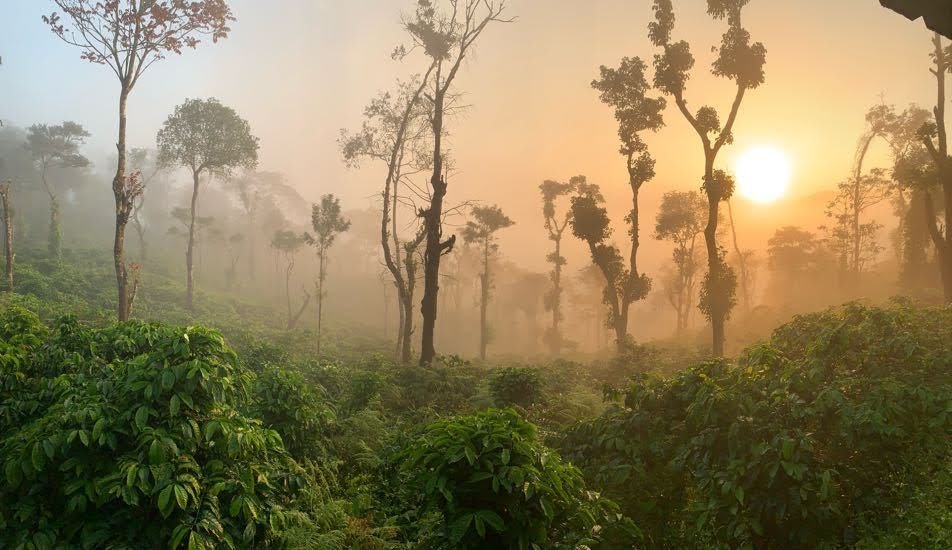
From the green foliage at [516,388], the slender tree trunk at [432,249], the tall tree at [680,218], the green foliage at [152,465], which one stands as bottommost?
the green foliage at [516,388]

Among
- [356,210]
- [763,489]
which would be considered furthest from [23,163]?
[763,489]

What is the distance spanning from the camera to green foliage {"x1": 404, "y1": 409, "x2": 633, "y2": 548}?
388cm

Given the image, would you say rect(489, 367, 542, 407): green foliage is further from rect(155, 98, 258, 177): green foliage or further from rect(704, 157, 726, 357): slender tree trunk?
rect(155, 98, 258, 177): green foliage

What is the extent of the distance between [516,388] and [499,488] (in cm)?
900

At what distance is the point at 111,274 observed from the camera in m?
35.7

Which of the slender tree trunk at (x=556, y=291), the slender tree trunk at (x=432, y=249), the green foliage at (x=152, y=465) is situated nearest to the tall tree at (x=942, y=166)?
the slender tree trunk at (x=432, y=249)

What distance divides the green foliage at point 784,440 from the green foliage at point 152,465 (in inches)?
166

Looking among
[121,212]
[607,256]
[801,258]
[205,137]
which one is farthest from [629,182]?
[801,258]

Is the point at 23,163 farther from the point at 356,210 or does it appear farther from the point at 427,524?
the point at 427,524

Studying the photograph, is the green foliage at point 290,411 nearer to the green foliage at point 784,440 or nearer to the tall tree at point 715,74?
the green foliage at point 784,440

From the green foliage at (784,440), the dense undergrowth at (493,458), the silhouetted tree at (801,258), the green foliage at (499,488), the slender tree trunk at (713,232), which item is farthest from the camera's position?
the silhouetted tree at (801,258)

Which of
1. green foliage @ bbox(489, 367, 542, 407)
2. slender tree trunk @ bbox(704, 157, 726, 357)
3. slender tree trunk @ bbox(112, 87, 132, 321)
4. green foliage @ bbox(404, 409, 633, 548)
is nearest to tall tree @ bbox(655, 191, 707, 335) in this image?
slender tree trunk @ bbox(704, 157, 726, 357)

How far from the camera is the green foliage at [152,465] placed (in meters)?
4.58

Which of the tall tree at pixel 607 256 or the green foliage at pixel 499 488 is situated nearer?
the green foliage at pixel 499 488
